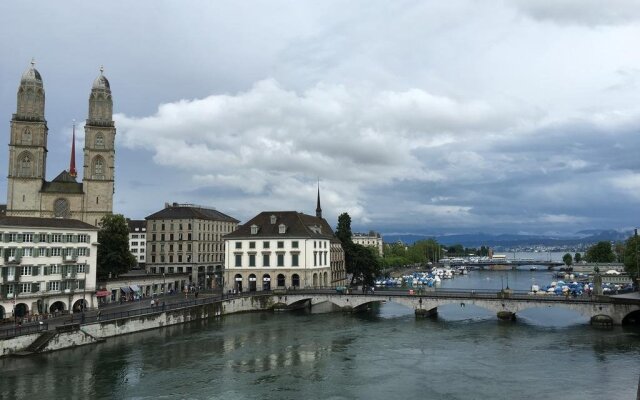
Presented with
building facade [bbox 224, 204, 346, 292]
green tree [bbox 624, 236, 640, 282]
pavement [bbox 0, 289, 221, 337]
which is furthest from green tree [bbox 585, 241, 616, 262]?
pavement [bbox 0, 289, 221, 337]

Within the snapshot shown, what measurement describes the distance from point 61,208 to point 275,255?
130 feet

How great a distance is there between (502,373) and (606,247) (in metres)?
176

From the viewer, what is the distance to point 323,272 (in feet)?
305

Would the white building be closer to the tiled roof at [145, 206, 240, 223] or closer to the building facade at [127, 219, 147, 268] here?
the tiled roof at [145, 206, 240, 223]

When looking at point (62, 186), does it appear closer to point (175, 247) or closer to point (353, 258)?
point (175, 247)

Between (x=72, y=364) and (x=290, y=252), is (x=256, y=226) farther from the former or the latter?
(x=72, y=364)

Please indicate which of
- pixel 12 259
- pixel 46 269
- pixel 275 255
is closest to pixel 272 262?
pixel 275 255

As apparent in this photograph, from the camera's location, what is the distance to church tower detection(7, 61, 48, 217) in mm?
93438

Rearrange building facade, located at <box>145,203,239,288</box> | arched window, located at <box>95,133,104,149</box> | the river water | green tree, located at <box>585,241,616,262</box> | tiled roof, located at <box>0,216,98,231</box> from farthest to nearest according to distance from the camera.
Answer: green tree, located at <box>585,241,616,262</box> → building facade, located at <box>145,203,239,288</box> → arched window, located at <box>95,133,104,149</box> → tiled roof, located at <box>0,216,98,231</box> → the river water

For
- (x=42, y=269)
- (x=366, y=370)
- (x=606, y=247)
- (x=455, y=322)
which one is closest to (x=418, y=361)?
(x=366, y=370)

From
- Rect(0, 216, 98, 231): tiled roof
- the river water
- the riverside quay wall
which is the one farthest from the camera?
Rect(0, 216, 98, 231): tiled roof

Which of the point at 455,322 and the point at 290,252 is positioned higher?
the point at 290,252

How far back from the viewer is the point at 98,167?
99.1 metres

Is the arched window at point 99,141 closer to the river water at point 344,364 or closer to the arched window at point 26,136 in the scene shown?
the arched window at point 26,136
